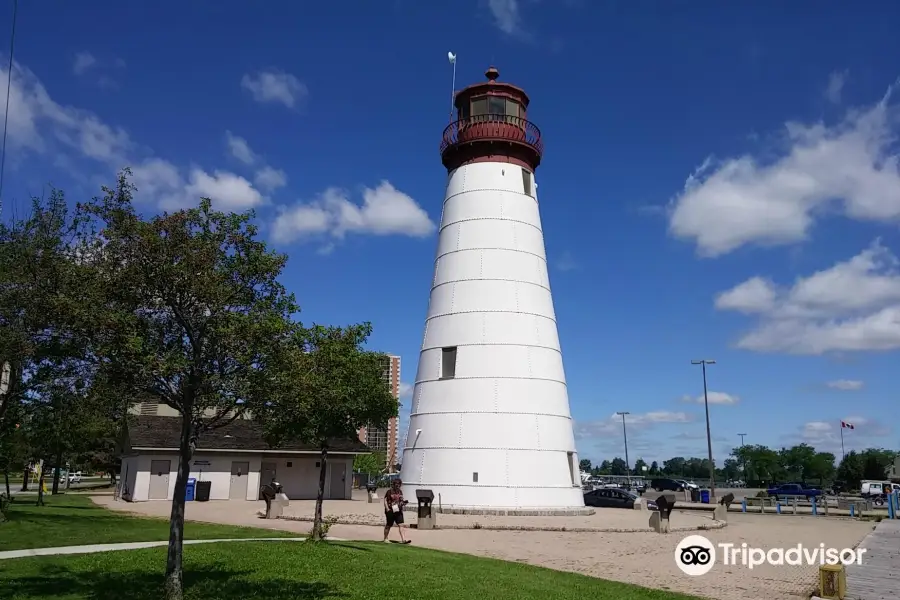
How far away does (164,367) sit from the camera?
9328mm

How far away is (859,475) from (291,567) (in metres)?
107

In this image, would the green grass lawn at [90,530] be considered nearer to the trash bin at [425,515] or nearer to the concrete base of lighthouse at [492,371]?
the trash bin at [425,515]

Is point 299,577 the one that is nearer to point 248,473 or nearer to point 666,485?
point 248,473

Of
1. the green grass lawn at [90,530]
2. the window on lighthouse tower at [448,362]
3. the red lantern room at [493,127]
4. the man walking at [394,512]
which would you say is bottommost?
the green grass lawn at [90,530]

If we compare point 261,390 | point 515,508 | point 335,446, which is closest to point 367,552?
point 261,390

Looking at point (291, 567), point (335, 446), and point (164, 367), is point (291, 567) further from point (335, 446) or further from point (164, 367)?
point (335, 446)

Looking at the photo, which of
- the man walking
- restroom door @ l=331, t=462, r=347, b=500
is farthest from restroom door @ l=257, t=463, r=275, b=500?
the man walking

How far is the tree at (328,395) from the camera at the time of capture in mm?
10297

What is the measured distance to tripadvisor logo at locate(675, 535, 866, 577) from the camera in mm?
16359

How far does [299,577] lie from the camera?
A: 1246cm

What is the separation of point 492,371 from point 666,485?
1558 inches

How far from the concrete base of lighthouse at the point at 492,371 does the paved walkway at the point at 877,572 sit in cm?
1039

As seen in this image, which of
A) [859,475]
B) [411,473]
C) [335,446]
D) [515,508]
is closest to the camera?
[515,508]

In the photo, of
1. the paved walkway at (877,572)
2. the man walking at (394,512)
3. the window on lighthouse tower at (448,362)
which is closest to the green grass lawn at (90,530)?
the man walking at (394,512)
